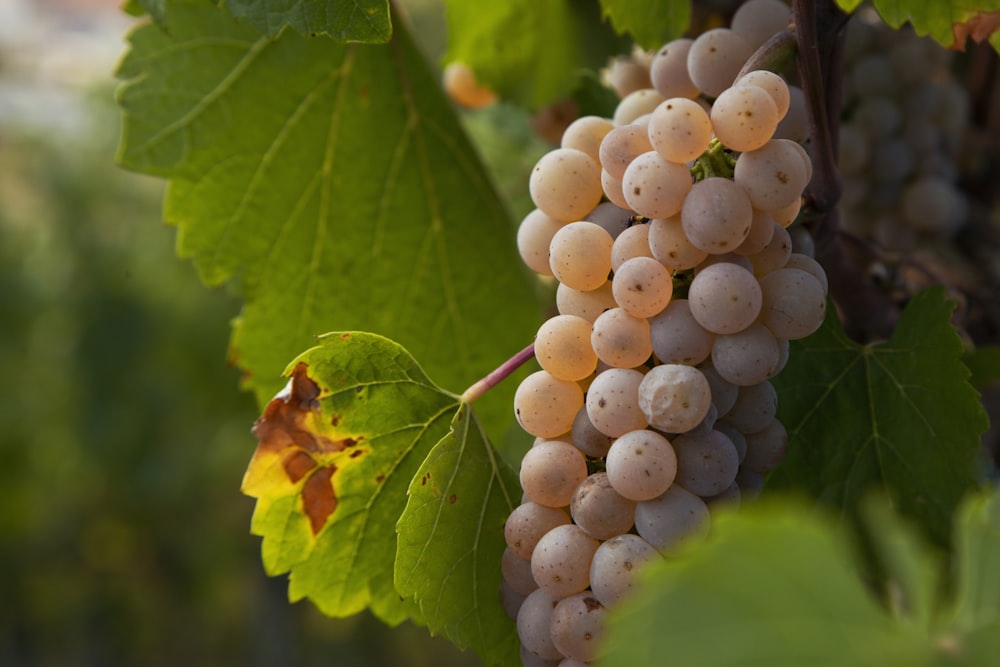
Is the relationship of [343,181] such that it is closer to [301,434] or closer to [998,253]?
[301,434]

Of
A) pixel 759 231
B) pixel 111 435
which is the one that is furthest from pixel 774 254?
pixel 111 435

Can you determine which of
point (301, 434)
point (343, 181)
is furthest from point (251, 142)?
point (301, 434)

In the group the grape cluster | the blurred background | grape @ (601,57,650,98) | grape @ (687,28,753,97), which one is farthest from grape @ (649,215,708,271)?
the blurred background

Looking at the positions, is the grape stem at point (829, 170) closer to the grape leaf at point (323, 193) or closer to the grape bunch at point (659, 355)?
the grape bunch at point (659, 355)

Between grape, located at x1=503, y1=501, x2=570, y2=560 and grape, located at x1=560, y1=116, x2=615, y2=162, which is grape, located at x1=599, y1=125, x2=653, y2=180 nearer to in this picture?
grape, located at x1=560, y1=116, x2=615, y2=162

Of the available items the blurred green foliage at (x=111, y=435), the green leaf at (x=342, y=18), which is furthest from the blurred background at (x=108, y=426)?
the green leaf at (x=342, y=18)

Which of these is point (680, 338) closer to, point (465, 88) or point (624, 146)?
point (624, 146)

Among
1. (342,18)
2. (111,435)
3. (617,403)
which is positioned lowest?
(111,435)
